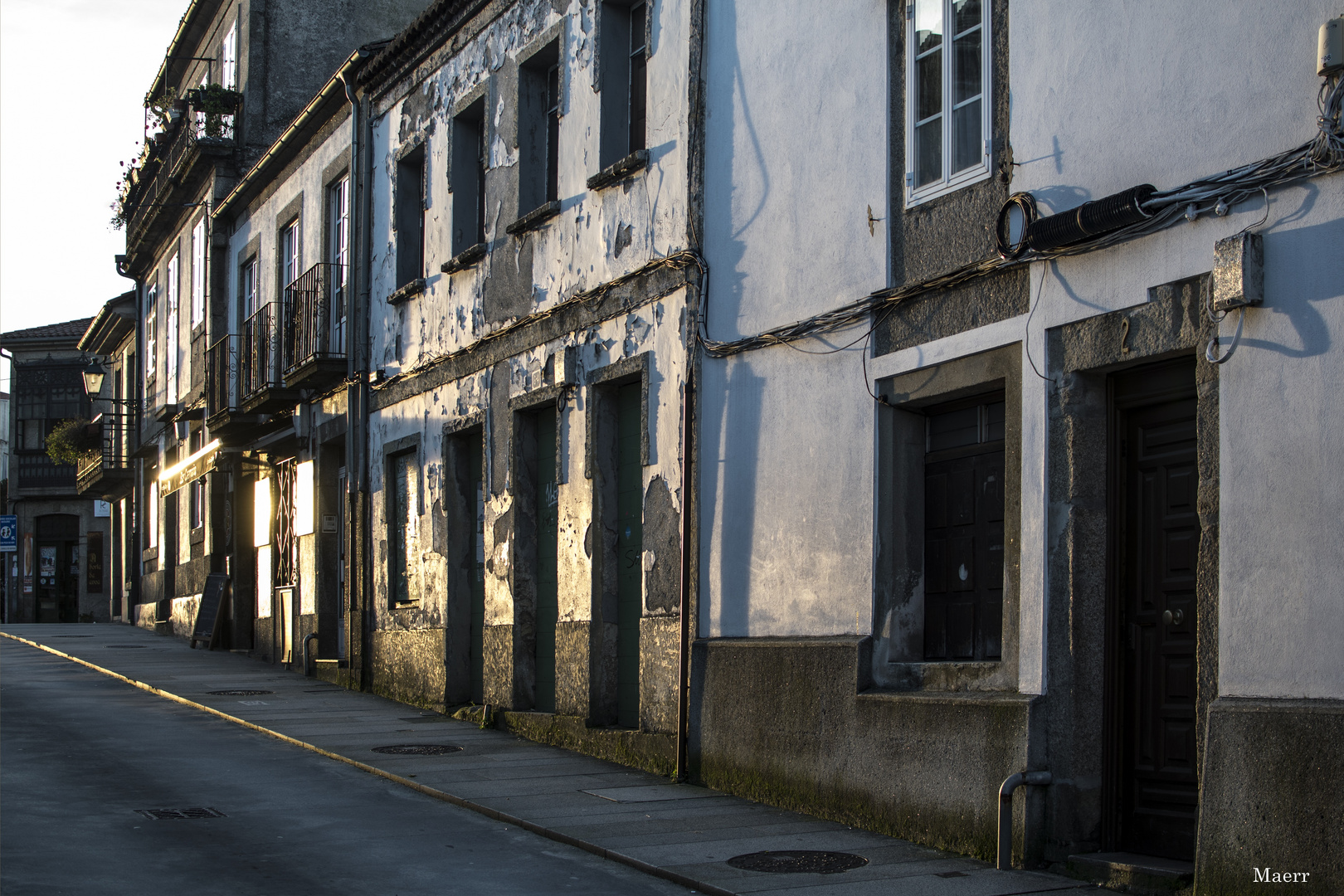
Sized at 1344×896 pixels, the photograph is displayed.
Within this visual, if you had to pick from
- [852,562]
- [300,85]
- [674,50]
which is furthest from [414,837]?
[300,85]

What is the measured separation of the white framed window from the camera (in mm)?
8383

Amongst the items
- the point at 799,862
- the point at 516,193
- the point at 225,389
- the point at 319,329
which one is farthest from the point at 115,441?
the point at 799,862

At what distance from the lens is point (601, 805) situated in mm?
9539

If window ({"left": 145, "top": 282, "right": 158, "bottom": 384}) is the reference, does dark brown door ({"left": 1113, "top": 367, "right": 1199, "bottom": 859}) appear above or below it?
below

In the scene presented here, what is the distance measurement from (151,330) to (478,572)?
1895 cm

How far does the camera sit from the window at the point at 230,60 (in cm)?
2484

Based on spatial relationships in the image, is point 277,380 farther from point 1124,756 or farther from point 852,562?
point 1124,756

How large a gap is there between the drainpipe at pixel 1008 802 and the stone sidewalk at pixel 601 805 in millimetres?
98

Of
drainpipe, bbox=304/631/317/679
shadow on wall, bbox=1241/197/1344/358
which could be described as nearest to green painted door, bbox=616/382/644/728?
shadow on wall, bbox=1241/197/1344/358

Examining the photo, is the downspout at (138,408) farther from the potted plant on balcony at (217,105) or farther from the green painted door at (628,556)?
the green painted door at (628,556)

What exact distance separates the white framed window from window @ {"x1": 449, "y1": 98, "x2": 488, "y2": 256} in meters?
7.33

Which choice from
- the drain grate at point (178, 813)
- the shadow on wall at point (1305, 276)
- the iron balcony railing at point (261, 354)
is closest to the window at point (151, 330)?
the iron balcony railing at point (261, 354)

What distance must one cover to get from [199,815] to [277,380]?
11.8 m

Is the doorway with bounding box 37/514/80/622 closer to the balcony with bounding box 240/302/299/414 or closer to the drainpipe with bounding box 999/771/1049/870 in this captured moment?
the balcony with bounding box 240/302/299/414
